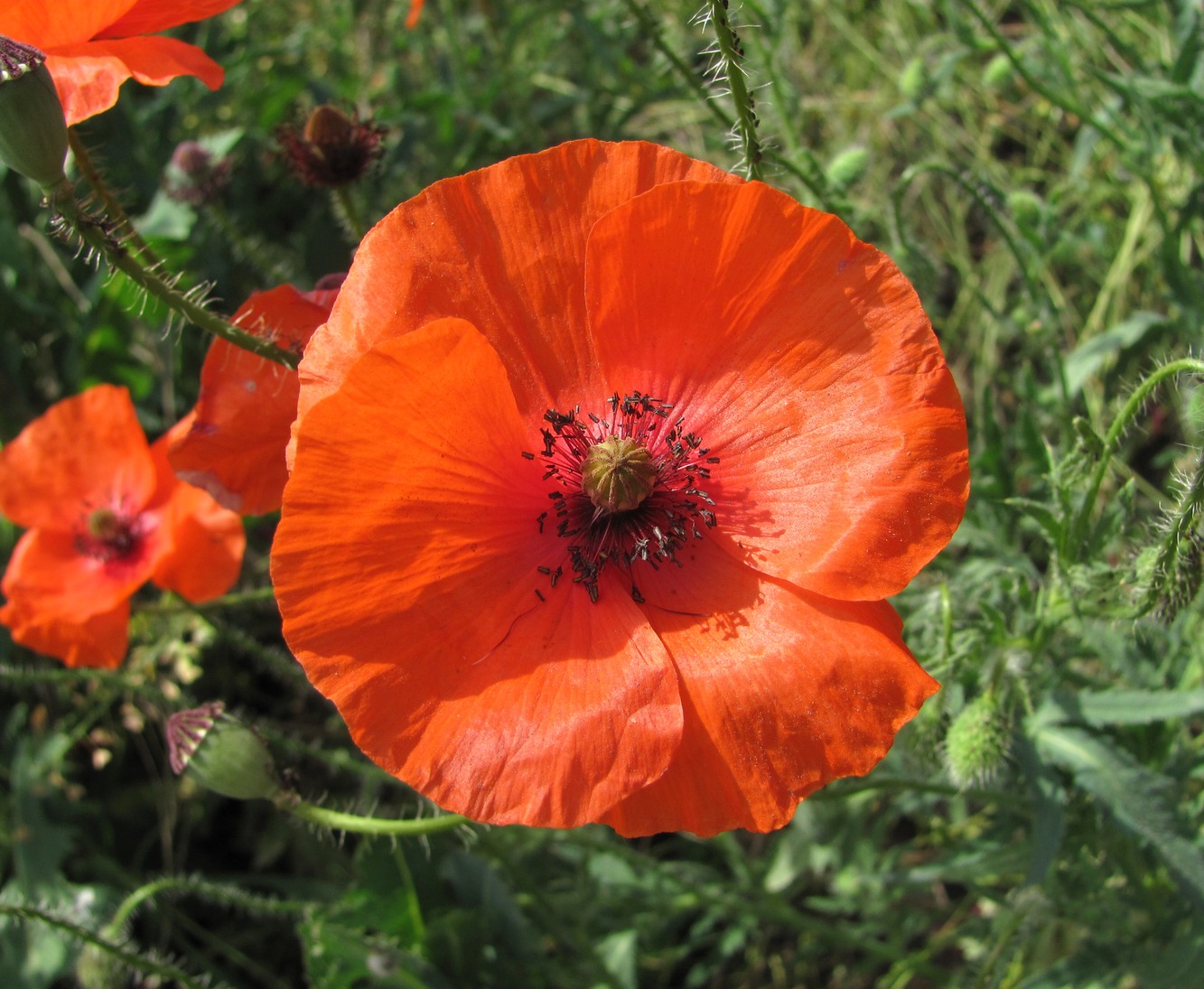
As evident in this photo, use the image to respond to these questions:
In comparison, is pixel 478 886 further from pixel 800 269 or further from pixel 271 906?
pixel 800 269

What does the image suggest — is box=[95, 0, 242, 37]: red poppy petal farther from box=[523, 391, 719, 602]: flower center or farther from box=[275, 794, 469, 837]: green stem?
box=[275, 794, 469, 837]: green stem

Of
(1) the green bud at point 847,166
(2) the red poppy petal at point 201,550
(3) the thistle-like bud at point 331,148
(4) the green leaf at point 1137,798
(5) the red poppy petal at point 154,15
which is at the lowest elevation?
(4) the green leaf at point 1137,798

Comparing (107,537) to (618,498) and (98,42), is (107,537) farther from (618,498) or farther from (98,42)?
(618,498)

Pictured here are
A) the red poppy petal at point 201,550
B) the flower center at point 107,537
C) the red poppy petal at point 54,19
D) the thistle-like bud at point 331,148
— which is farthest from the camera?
the flower center at point 107,537

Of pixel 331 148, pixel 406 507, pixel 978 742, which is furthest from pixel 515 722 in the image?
pixel 331 148

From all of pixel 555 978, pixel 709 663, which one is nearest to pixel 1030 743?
pixel 709 663

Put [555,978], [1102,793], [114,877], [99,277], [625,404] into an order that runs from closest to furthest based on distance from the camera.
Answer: [625,404] → [1102,793] → [555,978] → [114,877] → [99,277]

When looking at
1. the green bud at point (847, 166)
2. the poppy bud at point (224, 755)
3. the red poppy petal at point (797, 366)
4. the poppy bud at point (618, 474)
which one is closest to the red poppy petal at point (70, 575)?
the poppy bud at point (224, 755)

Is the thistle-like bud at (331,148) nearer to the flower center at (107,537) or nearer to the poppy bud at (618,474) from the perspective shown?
the poppy bud at (618,474)
